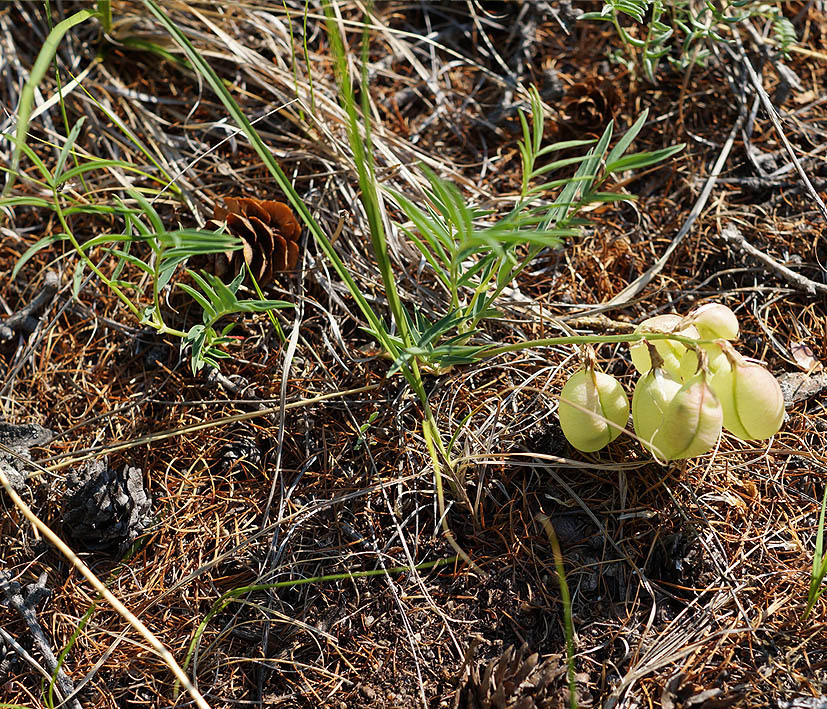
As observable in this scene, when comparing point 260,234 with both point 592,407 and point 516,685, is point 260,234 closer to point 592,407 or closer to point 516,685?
point 592,407

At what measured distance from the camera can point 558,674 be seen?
44.8 inches

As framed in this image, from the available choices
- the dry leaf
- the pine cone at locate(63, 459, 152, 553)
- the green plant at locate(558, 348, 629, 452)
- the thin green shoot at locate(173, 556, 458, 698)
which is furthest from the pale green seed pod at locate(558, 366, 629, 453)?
the pine cone at locate(63, 459, 152, 553)

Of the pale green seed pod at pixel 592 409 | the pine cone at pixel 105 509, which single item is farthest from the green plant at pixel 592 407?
the pine cone at pixel 105 509

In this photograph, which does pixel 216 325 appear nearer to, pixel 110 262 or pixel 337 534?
pixel 110 262

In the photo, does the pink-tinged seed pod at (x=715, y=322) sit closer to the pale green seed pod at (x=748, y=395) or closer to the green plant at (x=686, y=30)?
the pale green seed pod at (x=748, y=395)

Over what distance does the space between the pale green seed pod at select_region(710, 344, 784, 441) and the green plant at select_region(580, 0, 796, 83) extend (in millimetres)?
742

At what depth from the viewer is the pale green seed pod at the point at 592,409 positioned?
48.6 inches

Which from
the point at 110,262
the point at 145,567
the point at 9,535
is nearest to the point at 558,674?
the point at 145,567

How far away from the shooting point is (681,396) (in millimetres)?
1143

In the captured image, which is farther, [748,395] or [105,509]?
[105,509]

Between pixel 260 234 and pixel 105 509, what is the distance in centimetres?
64

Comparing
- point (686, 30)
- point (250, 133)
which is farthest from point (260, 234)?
point (686, 30)

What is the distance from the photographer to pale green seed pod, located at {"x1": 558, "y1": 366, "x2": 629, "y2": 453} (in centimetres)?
123

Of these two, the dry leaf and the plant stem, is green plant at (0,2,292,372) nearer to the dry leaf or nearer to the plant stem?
the plant stem
